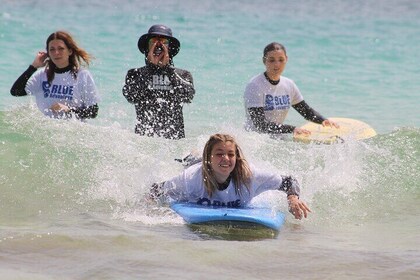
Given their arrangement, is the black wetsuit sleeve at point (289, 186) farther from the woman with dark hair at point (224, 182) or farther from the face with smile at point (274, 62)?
the face with smile at point (274, 62)

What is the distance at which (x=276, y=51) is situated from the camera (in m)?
9.80

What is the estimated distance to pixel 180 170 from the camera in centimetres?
866

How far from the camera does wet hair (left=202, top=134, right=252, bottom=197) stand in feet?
24.0

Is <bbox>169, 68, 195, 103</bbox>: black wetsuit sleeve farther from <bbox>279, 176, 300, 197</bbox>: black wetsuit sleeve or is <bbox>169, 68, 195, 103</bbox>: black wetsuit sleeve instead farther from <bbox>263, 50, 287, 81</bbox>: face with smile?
<bbox>279, 176, 300, 197</bbox>: black wetsuit sleeve

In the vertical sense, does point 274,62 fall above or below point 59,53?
above

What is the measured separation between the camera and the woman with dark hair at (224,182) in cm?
728

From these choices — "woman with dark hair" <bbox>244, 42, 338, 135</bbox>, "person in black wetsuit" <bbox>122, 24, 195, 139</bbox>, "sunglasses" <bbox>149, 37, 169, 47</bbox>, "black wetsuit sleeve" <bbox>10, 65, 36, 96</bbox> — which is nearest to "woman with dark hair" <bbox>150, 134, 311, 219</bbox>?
"person in black wetsuit" <bbox>122, 24, 195, 139</bbox>

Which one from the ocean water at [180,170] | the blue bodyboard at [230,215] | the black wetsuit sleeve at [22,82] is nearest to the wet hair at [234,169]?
the blue bodyboard at [230,215]

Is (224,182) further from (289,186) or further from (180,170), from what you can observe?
(180,170)

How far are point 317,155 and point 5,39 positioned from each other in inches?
419

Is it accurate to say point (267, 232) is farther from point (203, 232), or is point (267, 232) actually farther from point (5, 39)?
point (5, 39)

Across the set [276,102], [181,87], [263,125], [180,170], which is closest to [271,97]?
[276,102]

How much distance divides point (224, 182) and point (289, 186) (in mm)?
496

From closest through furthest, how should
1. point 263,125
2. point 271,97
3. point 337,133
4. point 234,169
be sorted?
point 234,169 → point 263,125 → point 271,97 → point 337,133
